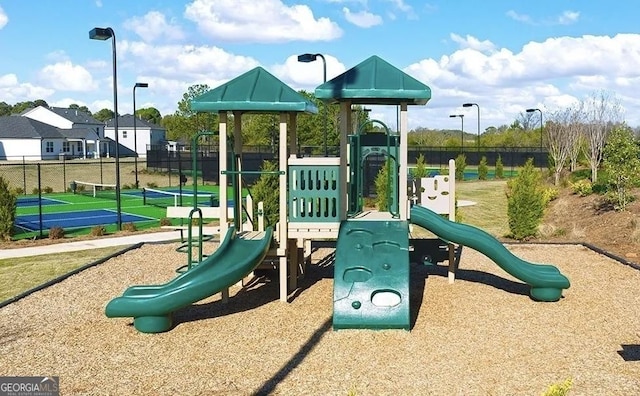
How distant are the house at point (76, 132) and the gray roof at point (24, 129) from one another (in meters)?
1.55

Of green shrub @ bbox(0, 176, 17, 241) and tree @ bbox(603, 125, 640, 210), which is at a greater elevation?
tree @ bbox(603, 125, 640, 210)

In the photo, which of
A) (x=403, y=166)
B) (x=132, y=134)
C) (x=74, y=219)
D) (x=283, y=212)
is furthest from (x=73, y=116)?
(x=403, y=166)

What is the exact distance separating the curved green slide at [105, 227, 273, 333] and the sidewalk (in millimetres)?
7206

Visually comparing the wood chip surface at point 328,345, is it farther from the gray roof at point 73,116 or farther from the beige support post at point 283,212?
the gray roof at point 73,116

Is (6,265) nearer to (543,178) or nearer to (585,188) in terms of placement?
(585,188)

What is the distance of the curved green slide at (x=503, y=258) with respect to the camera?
875 centimetres

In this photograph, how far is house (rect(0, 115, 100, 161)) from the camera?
199 ft

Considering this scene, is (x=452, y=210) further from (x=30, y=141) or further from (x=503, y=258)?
(x=30, y=141)

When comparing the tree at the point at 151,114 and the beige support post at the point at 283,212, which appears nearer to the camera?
the beige support post at the point at 283,212

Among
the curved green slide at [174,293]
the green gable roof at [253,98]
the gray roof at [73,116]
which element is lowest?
the curved green slide at [174,293]

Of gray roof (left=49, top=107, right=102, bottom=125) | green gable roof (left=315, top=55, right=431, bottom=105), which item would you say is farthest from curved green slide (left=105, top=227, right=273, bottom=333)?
gray roof (left=49, top=107, right=102, bottom=125)

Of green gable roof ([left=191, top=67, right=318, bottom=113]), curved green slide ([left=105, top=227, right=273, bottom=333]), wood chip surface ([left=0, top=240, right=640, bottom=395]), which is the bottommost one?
wood chip surface ([left=0, top=240, right=640, bottom=395])

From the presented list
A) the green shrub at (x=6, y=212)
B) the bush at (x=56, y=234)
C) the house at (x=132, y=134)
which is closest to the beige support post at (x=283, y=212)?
the bush at (x=56, y=234)

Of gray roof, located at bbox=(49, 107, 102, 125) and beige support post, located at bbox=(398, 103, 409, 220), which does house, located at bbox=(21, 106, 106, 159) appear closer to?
gray roof, located at bbox=(49, 107, 102, 125)
